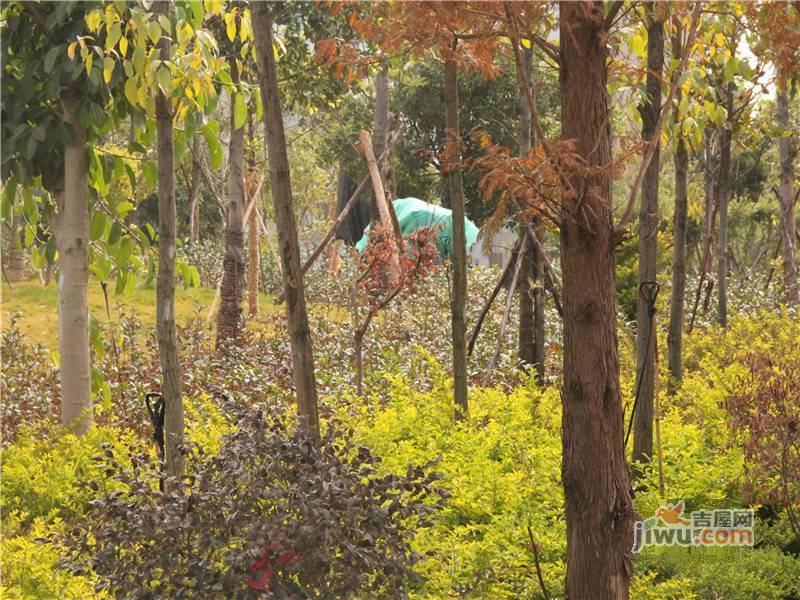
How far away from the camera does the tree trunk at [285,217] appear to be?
12.2 feet

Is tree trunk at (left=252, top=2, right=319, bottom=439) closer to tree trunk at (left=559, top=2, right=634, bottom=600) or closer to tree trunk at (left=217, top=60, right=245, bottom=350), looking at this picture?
tree trunk at (left=559, top=2, right=634, bottom=600)

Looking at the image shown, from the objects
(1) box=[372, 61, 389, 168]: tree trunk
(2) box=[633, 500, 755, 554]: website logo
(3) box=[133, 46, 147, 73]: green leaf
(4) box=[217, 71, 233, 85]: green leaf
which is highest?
(1) box=[372, 61, 389, 168]: tree trunk

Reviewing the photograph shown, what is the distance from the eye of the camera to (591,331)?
2.99 metres

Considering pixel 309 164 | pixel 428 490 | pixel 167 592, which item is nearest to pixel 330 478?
pixel 428 490

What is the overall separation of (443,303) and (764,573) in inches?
261

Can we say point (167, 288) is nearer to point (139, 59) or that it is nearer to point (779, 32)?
point (139, 59)

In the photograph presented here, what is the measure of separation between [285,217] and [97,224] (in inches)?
87.6

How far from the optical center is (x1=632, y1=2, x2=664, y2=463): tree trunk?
4.64 metres

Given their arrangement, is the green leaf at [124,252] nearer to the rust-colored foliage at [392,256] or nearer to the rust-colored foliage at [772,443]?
the rust-colored foliage at [392,256]

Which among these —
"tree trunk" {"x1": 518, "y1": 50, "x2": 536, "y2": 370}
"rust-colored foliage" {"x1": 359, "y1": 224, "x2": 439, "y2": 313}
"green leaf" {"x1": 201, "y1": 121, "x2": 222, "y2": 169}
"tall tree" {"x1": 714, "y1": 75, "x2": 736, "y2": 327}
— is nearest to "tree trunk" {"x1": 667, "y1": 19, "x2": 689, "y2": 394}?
"tree trunk" {"x1": 518, "y1": 50, "x2": 536, "y2": 370}

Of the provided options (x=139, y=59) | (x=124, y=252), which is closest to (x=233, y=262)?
(x=124, y=252)

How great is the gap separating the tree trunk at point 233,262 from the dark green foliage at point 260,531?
5747mm

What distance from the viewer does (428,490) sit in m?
3.31

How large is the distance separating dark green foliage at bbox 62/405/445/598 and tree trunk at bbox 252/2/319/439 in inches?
20.9
